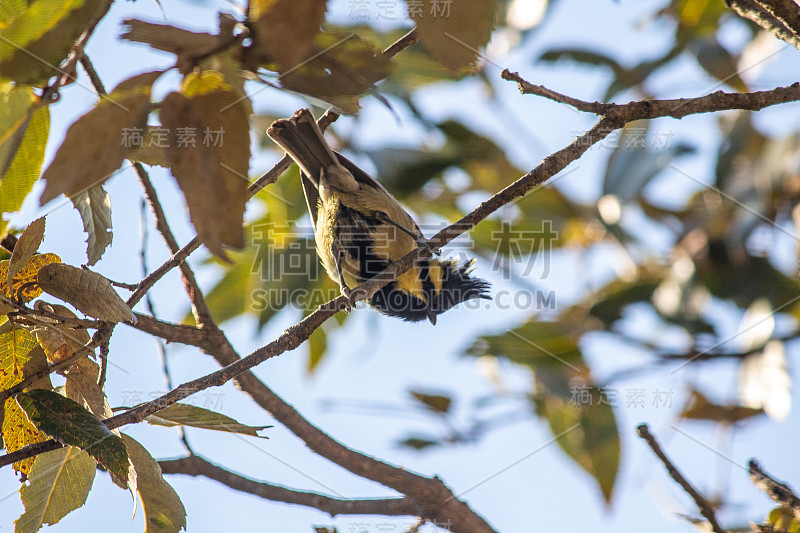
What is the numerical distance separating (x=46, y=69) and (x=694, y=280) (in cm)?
448

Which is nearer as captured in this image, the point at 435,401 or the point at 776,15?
the point at 776,15

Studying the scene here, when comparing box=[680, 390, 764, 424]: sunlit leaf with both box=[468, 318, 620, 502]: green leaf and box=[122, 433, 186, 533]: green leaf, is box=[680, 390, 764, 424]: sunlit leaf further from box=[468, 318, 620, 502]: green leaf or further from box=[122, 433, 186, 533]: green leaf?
box=[122, 433, 186, 533]: green leaf

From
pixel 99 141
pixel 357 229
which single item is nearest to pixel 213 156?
pixel 99 141

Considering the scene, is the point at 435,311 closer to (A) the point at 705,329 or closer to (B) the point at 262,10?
(A) the point at 705,329

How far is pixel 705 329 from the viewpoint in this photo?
4.05 metres

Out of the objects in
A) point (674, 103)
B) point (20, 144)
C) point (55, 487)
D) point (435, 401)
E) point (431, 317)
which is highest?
point (431, 317)

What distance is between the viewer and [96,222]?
5.86ft

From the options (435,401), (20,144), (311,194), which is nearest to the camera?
(20,144)

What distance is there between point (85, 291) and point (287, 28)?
1085mm

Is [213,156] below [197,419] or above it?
below

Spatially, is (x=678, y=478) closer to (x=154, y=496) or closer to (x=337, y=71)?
(x=154, y=496)

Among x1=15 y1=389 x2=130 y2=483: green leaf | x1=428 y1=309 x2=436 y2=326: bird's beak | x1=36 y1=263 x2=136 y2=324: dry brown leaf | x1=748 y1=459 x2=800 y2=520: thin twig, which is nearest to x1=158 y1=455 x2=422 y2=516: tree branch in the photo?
x1=15 y1=389 x2=130 y2=483: green leaf

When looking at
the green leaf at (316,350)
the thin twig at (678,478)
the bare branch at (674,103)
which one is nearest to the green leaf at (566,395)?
the green leaf at (316,350)

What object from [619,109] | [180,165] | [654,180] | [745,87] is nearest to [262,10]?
[180,165]
